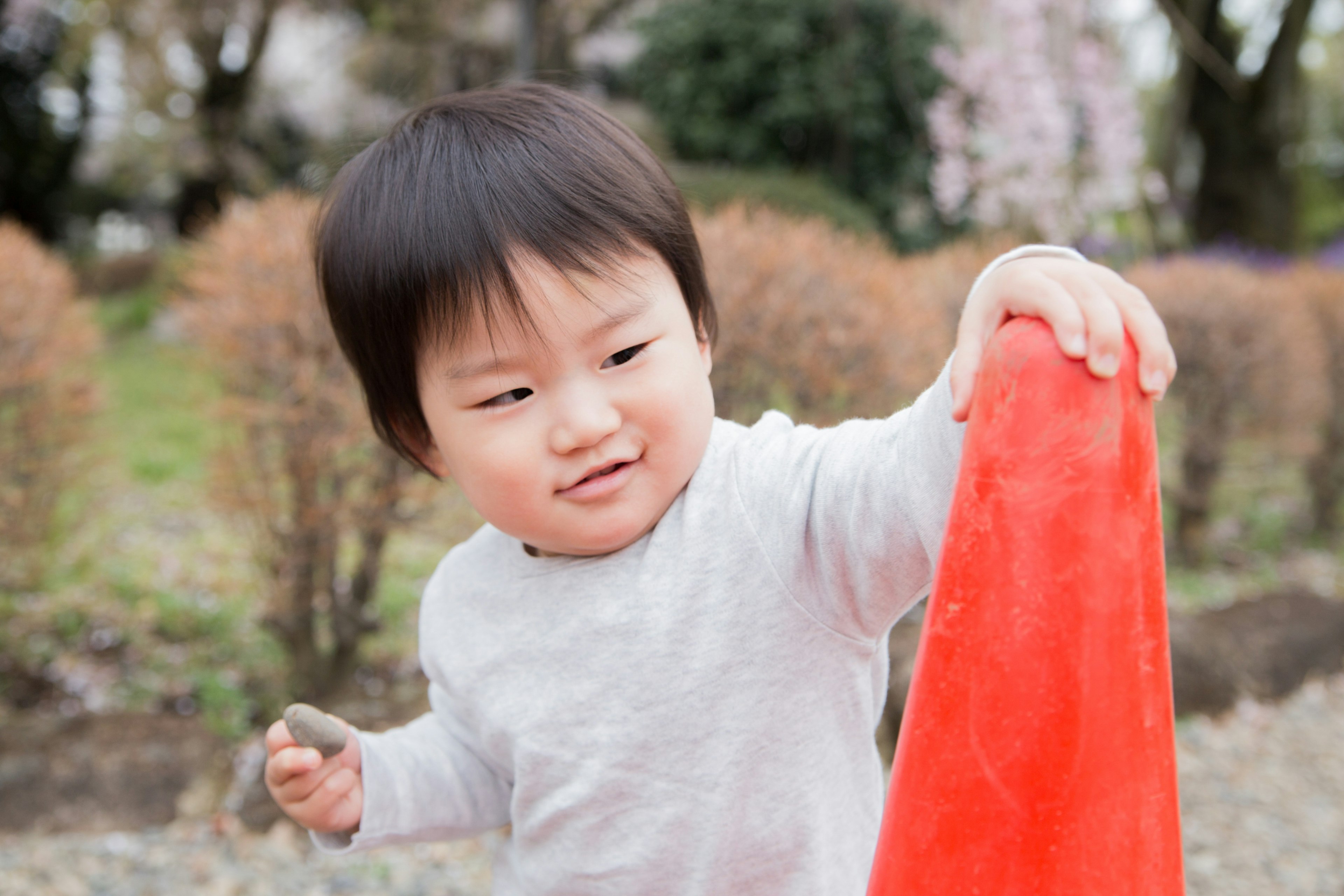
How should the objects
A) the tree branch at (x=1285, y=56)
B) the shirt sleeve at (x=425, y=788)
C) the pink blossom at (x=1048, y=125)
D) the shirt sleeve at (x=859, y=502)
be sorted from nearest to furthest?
the shirt sleeve at (x=859, y=502), the shirt sleeve at (x=425, y=788), the pink blossom at (x=1048, y=125), the tree branch at (x=1285, y=56)

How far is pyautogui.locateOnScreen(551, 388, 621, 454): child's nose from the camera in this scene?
3.46 feet

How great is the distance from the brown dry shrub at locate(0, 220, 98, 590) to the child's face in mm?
2233

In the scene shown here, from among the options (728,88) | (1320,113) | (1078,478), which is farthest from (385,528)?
(1320,113)

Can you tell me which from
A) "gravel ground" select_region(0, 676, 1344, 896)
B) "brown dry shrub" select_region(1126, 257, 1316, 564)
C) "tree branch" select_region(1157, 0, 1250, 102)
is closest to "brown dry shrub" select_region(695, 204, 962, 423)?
"gravel ground" select_region(0, 676, 1344, 896)

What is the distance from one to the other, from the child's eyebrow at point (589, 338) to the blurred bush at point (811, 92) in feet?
27.9

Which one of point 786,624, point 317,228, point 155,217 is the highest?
point 317,228

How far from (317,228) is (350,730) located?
67cm

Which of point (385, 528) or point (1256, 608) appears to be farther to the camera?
point (1256, 608)

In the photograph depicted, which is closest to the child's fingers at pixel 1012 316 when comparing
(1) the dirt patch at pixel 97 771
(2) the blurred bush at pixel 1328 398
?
(1) the dirt patch at pixel 97 771

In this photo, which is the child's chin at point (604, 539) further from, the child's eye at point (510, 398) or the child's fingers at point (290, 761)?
the child's fingers at point (290, 761)

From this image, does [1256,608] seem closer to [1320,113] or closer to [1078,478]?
[1078,478]

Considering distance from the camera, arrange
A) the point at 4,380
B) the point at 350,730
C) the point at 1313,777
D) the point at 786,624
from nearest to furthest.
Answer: the point at 786,624 < the point at 350,730 < the point at 4,380 < the point at 1313,777

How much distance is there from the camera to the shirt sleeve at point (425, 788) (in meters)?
1.30

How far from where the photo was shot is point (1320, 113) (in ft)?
85.5
